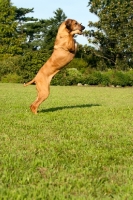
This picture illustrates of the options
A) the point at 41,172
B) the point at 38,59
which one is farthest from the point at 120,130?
the point at 38,59

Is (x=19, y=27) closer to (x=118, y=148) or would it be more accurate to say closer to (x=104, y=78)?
(x=104, y=78)

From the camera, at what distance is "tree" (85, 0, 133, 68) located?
52.8m

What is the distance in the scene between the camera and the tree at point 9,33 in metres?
59.8

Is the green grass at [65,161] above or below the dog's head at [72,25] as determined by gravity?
below

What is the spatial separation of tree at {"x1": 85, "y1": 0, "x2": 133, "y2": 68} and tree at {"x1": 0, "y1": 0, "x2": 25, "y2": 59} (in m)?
13.0

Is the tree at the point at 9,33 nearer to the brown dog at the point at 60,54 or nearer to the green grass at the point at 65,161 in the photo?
the brown dog at the point at 60,54

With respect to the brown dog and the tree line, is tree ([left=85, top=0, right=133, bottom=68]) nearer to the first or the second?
the tree line

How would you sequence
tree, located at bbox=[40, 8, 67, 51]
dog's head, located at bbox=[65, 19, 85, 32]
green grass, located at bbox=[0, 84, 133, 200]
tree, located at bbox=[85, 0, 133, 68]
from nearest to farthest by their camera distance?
green grass, located at bbox=[0, 84, 133, 200] → dog's head, located at bbox=[65, 19, 85, 32] → tree, located at bbox=[85, 0, 133, 68] → tree, located at bbox=[40, 8, 67, 51]

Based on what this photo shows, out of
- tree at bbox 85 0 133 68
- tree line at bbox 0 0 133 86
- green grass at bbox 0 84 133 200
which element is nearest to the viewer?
green grass at bbox 0 84 133 200

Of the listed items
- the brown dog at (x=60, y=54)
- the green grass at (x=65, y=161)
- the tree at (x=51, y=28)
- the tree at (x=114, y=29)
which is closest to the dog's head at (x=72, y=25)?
the brown dog at (x=60, y=54)

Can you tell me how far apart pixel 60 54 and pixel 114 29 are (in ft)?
151

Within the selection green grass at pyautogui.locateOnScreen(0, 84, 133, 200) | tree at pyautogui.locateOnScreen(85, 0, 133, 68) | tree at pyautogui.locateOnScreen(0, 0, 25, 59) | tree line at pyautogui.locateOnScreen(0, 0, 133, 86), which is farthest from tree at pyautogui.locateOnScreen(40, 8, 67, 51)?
green grass at pyautogui.locateOnScreen(0, 84, 133, 200)

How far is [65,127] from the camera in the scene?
754 centimetres

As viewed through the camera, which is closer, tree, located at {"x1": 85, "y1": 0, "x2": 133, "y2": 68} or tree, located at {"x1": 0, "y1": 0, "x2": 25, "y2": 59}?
tree, located at {"x1": 85, "y1": 0, "x2": 133, "y2": 68}
